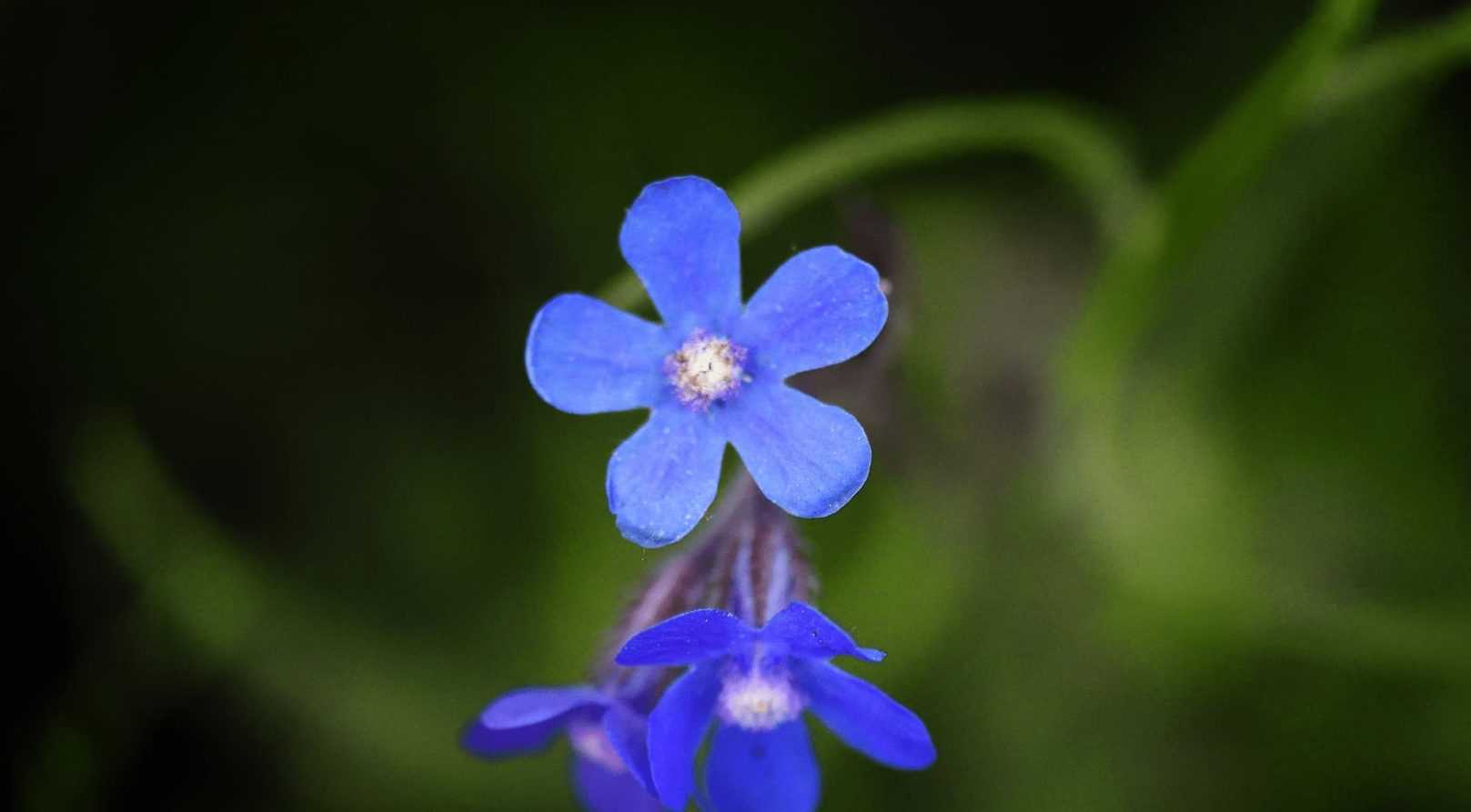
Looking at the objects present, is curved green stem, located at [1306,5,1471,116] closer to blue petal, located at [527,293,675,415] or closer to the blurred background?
the blurred background

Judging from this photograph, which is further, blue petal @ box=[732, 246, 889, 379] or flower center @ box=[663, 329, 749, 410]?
flower center @ box=[663, 329, 749, 410]

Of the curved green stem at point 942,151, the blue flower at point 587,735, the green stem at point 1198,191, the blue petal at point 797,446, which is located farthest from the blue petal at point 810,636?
the green stem at point 1198,191

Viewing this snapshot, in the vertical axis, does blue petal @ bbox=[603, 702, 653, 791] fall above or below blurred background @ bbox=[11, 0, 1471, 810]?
below

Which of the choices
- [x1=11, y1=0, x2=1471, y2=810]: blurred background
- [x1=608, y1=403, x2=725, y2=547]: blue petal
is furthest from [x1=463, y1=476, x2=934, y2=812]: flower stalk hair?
[x1=11, y1=0, x2=1471, y2=810]: blurred background

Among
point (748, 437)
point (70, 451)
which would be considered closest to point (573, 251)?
point (70, 451)

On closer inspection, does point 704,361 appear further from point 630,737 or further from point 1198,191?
point 1198,191

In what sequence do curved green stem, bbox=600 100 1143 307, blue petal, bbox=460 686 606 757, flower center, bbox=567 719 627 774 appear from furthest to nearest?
curved green stem, bbox=600 100 1143 307, flower center, bbox=567 719 627 774, blue petal, bbox=460 686 606 757

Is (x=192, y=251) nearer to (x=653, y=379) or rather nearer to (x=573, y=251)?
(x=573, y=251)
